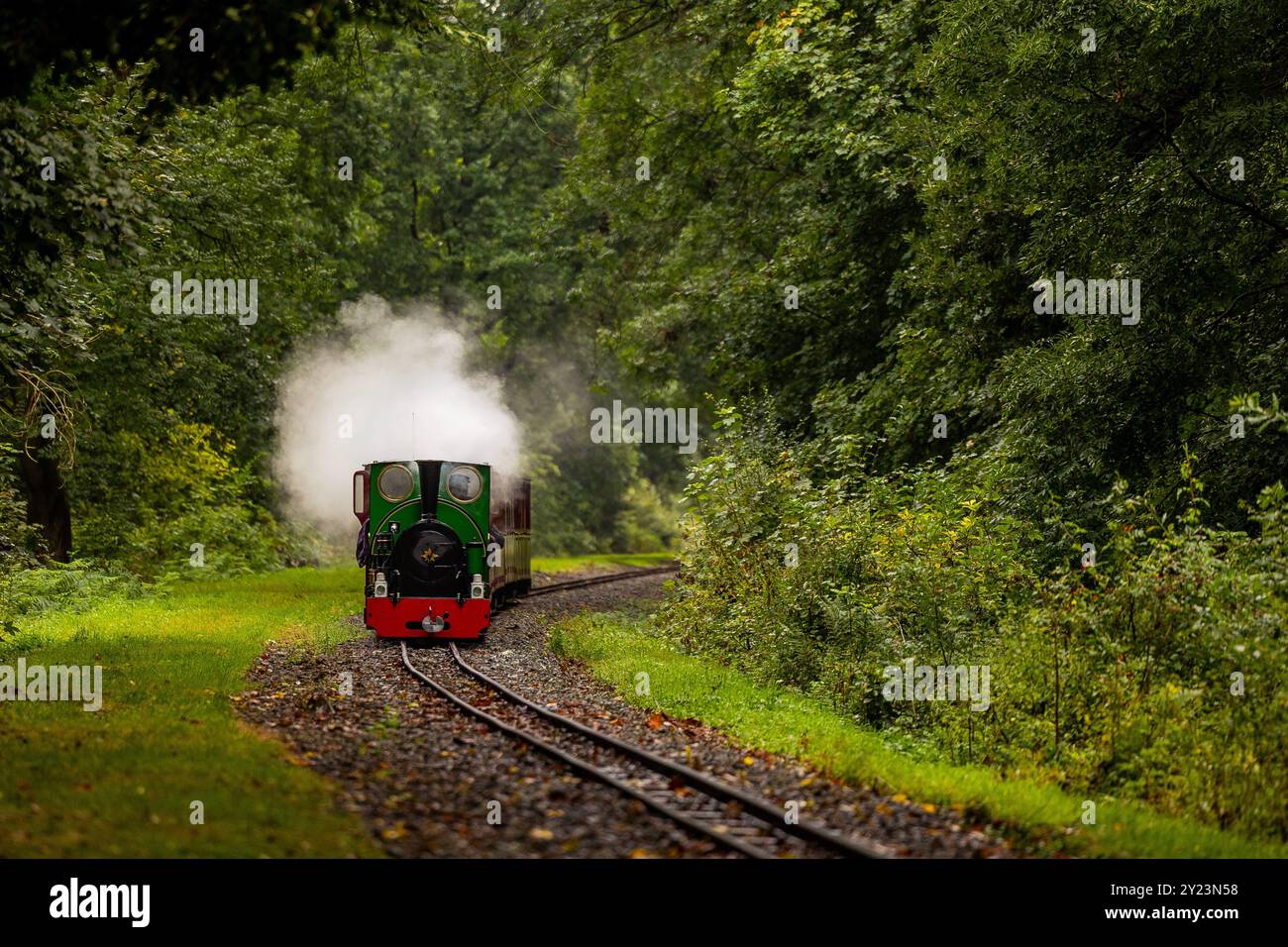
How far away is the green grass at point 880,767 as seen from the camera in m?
7.52

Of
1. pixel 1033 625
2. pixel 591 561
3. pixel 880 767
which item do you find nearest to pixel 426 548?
pixel 1033 625

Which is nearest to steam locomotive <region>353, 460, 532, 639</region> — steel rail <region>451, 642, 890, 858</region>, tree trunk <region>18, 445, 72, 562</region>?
steel rail <region>451, 642, 890, 858</region>

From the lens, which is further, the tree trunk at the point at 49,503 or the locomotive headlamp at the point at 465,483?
the tree trunk at the point at 49,503

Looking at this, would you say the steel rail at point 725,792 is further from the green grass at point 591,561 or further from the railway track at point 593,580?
the green grass at point 591,561

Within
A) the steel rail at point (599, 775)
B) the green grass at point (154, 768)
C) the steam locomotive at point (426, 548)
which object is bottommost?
the steel rail at point (599, 775)

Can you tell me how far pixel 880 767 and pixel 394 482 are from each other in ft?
34.9

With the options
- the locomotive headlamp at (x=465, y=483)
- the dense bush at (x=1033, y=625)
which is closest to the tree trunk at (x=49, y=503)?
the locomotive headlamp at (x=465, y=483)

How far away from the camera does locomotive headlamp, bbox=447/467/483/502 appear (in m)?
17.9

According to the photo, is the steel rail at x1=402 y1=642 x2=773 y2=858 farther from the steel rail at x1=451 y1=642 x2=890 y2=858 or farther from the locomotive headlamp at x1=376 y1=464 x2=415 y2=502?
the locomotive headlamp at x1=376 y1=464 x2=415 y2=502

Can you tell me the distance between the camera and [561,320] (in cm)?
5094

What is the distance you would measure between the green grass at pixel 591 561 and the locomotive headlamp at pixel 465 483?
19831 mm

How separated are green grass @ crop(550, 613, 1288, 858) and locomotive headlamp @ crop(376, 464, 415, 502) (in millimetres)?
4094

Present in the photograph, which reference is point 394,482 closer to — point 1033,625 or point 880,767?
point 1033,625

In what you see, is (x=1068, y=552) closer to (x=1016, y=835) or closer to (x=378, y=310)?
(x=1016, y=835)
